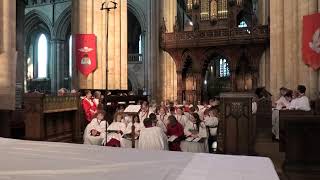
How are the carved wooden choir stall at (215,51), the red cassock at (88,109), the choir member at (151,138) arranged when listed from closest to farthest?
1. the choir member at (151,138)
2. the red cassock at (88,109)
3. the carved wooden choir stall at (215,51)

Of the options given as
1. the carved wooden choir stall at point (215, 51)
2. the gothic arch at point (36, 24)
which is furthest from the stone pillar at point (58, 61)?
the carved wooden choir stall at point (215, 51)

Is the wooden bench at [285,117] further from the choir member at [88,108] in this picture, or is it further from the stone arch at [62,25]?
the stone arch at [62,25]

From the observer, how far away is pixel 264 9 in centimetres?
2158

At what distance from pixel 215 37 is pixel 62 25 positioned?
15.7 meters

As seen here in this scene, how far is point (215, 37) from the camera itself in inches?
815

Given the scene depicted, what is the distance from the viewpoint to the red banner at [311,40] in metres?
9.93

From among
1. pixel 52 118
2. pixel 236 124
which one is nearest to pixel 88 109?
pixel 52 118

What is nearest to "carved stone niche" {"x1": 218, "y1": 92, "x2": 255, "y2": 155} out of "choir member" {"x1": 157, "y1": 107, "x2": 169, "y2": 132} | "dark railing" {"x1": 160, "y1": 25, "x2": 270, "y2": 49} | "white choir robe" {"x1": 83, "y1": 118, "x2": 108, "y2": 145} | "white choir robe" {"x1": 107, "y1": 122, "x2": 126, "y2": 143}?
"choir member" {"x1": 157, "y1": 107, "x2": 169, "y2": 132}

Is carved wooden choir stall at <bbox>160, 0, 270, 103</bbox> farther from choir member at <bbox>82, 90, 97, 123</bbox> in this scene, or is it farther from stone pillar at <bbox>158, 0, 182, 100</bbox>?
choir member at <bbox>82, 90, 97, 123</bbox>

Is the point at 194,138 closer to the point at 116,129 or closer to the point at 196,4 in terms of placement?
the point at 116,129

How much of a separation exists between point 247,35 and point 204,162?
61.6 feet

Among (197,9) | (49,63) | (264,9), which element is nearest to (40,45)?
(49,63)

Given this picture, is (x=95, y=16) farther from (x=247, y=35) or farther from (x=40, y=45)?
(x=40, y=45)

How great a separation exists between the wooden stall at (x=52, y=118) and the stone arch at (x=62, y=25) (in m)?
21.2
